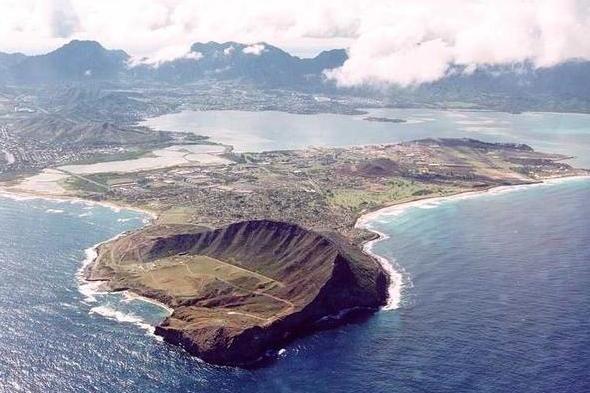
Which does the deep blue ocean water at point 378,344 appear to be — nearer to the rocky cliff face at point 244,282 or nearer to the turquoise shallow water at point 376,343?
the turquoise shallow water at point 376,343

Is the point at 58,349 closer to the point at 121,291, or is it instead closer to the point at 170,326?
the point at 170,326

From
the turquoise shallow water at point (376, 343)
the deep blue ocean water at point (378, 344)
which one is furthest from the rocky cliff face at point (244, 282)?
the deep blue ocean water at point (378, 344)

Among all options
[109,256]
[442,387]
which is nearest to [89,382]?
[442,387]

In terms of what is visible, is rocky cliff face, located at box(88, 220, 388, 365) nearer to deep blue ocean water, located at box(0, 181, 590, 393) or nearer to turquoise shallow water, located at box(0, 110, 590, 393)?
turquoise shallow water, located at box(0, 110, 590, 393)

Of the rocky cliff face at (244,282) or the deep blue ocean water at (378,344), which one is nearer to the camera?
the deep blue ocean water at (378,344)

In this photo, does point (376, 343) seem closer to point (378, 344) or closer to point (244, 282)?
point (378, 344)

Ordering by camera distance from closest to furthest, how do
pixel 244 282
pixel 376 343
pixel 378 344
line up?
pixel 378 344
pixel 376 343
pixel 244 282

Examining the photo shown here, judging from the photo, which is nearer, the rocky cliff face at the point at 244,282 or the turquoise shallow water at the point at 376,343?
the turquoise shallow water at the point at 376,343

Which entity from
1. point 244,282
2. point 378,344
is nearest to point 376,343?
point 378,344
